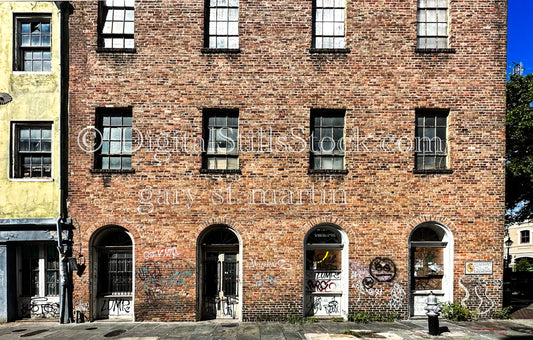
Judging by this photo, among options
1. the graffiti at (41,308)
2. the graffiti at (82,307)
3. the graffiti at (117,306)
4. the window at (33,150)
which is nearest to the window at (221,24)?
the window at (33,150)

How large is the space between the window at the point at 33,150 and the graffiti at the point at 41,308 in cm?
371

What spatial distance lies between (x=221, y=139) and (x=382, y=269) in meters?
6.15

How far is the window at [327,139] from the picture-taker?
976 cm

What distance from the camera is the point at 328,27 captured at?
32.5ft

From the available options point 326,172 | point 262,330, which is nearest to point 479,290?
point 326,172

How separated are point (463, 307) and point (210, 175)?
8420 mm

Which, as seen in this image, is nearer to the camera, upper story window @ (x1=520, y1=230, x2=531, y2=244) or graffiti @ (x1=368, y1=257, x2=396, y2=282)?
graffiti @ (x1=368, y1=257, x2=396, y2=282)

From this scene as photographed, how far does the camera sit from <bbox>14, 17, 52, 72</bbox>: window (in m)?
9.69

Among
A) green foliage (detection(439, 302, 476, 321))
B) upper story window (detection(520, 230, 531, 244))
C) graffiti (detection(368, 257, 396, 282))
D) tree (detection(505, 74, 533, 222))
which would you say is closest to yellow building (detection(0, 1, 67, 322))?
graffiti (detection(368, 257, 396, 282))

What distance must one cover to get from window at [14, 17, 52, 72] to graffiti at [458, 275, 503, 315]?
46.1 feet

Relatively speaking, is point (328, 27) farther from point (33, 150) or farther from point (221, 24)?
point (33, 150)

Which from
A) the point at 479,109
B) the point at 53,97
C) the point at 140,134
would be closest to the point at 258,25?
the point at 140,134

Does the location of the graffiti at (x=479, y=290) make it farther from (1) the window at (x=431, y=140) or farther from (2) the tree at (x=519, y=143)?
(2) the tree at (x=519, y=143)

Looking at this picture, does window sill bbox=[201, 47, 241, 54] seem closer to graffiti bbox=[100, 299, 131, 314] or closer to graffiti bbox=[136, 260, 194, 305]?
graffiti bbox=[136, 260, 194, 305]
